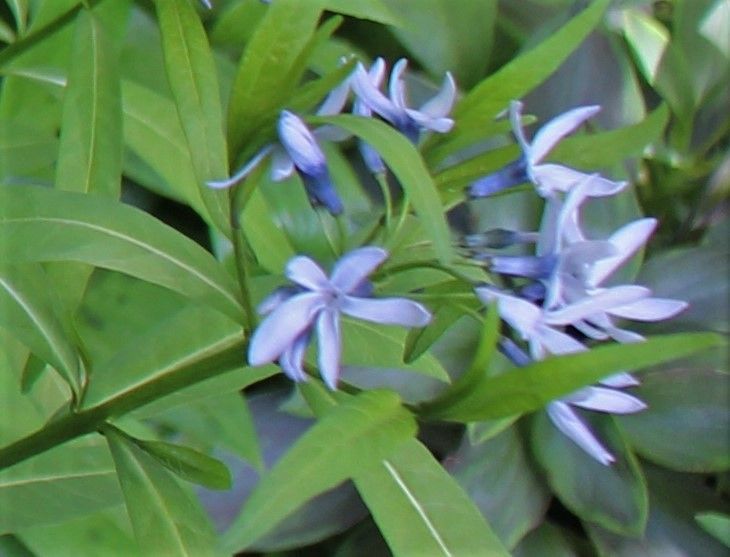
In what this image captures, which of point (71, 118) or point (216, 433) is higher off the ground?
point (71, 118)

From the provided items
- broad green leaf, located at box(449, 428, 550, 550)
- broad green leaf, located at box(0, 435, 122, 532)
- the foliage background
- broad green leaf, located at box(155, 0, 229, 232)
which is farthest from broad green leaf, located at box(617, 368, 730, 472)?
broad green leaf, located at box(155, 0, 229, 232)

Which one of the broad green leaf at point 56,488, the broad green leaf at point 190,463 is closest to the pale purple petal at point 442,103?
the broad green leaf at point 190,463

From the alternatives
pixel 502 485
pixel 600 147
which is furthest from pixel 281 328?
pixel 502 485

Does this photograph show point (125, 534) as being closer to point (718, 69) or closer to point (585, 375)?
point (585, 375)

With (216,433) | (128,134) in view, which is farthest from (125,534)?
(128,134)

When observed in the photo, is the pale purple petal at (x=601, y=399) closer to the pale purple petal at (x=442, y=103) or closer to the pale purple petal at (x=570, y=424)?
the pale purple petal at (x=570, y=424)

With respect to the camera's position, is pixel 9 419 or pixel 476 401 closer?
pixel 476 401

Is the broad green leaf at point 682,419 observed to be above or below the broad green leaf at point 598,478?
above

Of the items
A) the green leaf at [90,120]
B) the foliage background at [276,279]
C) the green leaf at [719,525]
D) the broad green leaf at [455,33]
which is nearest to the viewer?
the foliage background at [276,279]
